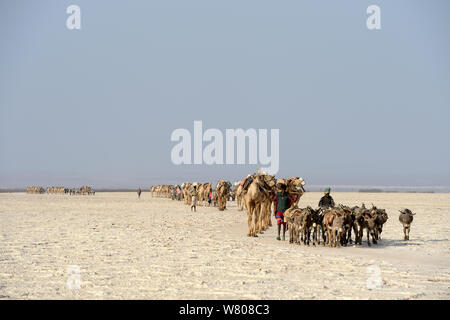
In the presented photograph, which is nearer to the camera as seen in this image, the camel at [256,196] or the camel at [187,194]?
the camel at [256,196]

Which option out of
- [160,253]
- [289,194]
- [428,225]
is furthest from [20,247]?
[428,225]

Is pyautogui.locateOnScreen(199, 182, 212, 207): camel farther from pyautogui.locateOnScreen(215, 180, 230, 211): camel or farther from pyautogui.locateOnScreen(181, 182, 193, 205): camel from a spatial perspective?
pyautogui.locateOnScreen(215, 180, 230, 211): camel

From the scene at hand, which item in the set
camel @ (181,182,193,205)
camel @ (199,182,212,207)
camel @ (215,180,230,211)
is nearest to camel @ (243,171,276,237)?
camel @ (215,180,230,211)

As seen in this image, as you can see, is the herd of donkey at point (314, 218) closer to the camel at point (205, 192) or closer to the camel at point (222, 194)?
the camel at point (222, 194)

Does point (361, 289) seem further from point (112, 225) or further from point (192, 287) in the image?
point (112, 225)

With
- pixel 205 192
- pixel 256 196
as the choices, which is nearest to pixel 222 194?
pixel 205 192

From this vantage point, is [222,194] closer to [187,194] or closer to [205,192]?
[205,192]

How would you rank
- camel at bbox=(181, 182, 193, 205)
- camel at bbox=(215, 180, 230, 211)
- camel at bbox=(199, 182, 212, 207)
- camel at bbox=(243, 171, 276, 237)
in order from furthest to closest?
camel at bbox=(181, 182, 193, 205), camel at bbox=(199, 182, 212, 207), camel at bbox=(215, 180, 230, 211), camel at bbox=(243, 171, 276, 237)

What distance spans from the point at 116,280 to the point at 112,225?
1374 cm

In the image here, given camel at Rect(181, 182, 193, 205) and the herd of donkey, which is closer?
the herd of donkey

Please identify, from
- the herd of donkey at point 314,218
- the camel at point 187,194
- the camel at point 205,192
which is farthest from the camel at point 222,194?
the herd of donkey at point 314,218
